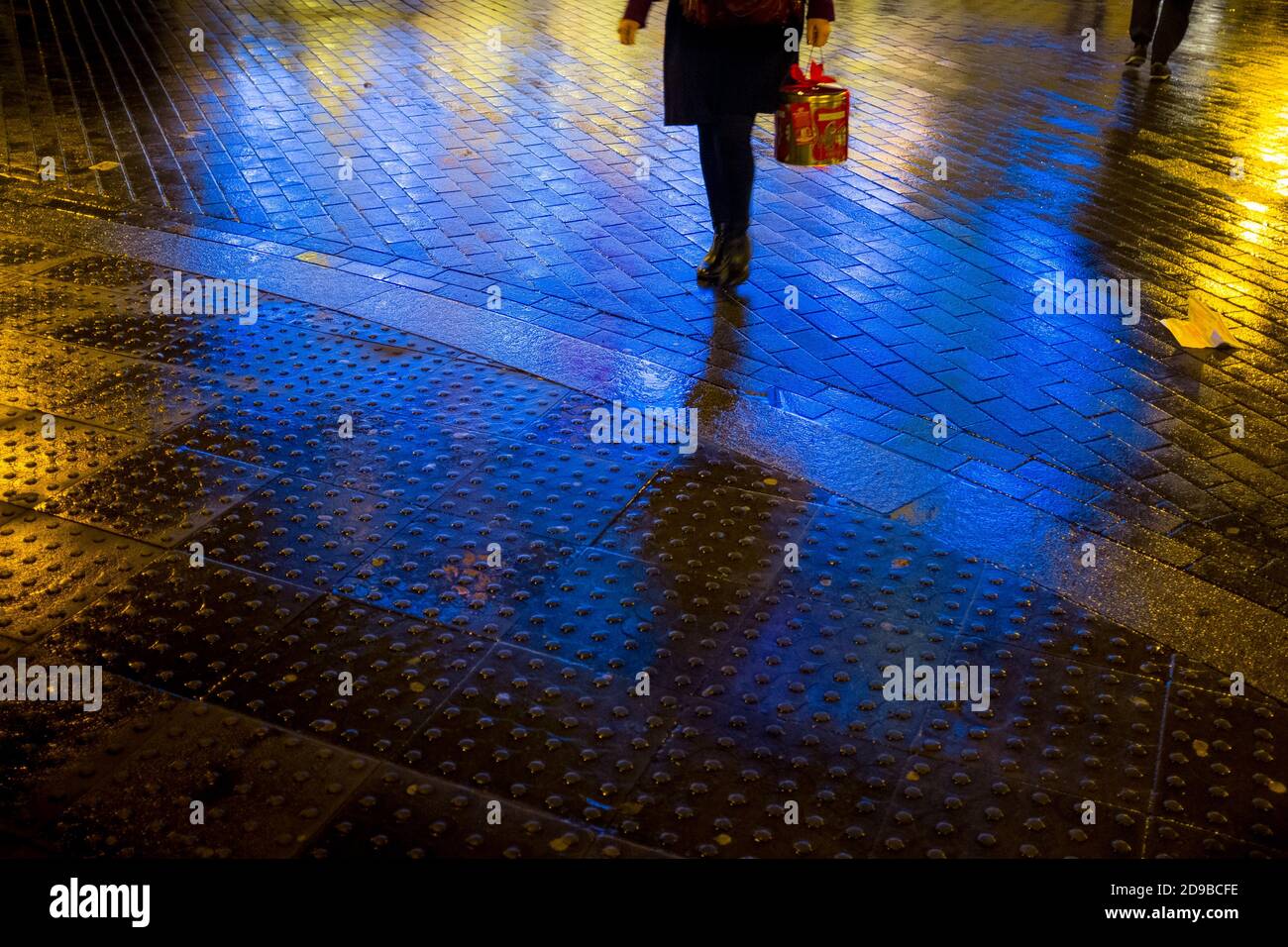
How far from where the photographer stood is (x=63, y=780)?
2902 millimetres

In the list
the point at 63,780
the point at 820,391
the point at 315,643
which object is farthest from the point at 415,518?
the point at 820,391

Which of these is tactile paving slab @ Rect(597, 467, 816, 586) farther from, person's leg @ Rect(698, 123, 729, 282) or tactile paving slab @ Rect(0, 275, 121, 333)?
tactile paving slab @ Rect(0, 275, 121, 333)

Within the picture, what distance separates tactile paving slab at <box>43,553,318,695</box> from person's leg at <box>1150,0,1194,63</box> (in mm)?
9714

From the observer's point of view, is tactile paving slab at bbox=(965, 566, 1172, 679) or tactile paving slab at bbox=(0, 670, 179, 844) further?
tactile paving slab at bbox=(965, 566, 1172, 679)

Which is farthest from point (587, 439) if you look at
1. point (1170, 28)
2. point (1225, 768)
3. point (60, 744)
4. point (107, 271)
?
point (1170, 28)

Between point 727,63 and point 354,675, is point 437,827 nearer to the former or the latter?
point 354,675

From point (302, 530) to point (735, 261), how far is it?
9.34 feet

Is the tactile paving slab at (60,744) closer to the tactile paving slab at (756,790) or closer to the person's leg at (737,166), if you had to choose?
the tactile paving slab at (756,790)

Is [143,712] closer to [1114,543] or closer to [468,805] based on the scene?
[468,805]

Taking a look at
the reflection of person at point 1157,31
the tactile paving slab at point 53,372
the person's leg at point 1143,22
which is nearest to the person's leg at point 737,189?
the tactile paving slab at point 53,372

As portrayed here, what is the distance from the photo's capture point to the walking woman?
5145 millimetres

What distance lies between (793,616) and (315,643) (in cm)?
143

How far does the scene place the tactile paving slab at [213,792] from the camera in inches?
107

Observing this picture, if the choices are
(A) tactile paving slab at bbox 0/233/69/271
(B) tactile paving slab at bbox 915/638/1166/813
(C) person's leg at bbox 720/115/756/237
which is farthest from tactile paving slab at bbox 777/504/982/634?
(A) tactile paving slab at bbox 0/233/69/271
